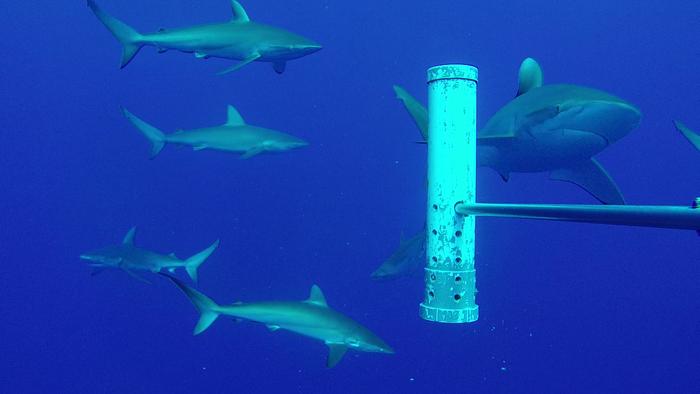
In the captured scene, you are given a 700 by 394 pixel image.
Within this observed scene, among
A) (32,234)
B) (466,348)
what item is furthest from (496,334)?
(32,234)

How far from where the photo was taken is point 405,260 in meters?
5.71

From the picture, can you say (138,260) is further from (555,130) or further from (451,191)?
(451,191)

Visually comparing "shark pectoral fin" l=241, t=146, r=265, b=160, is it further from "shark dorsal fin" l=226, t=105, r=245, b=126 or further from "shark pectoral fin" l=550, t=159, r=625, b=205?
"shark pectoral fin" l=550, t=159, r=625, b=205

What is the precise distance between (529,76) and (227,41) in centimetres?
298

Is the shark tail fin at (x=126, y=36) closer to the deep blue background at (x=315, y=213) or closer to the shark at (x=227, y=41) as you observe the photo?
the shark at (x=227, y=41)

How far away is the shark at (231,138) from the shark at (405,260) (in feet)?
6.78

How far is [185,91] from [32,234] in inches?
187

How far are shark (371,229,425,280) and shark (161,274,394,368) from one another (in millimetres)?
1152

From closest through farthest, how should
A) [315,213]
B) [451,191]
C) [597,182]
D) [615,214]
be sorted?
[615,214] → [451,191] → [597,182] → [315,213]

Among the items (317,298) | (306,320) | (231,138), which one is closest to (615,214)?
(306,320)

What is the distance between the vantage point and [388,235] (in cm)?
1291

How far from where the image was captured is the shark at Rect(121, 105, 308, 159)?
661cm

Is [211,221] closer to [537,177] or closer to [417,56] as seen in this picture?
[417,56]

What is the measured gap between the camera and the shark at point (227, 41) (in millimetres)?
5242
